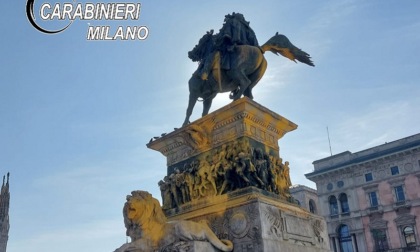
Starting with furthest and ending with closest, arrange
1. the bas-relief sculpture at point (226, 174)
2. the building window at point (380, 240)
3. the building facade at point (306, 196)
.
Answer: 1. the building facade at point (306, 196)
2. the building window at point (380, 240)
3. the bas-relief sculpture at point (226, 174)

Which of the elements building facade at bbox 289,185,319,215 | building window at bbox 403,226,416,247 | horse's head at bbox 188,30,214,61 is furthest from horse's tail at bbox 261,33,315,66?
building facade at bbox 289,185,319,215

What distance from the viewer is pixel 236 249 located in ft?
21.4

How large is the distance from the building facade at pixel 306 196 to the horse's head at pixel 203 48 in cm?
4197

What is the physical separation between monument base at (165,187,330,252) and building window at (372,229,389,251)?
38574 mm

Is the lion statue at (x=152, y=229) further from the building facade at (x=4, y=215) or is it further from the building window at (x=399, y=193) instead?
the building facade at (x=4, y=215)

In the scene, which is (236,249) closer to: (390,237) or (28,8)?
(28,8)

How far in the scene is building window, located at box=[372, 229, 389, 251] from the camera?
137 ft

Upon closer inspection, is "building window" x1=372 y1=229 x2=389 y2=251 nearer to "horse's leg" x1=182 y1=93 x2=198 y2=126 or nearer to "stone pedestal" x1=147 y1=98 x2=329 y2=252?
"stone pedestal" x1=147 y1=98 x2=329 y2=252

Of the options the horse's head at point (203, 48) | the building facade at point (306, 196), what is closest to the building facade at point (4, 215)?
the building facade at point (306, 196)

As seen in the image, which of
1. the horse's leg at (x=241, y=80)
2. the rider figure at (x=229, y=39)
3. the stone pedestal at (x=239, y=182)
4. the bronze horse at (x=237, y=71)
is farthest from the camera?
the rider figure at (x=229, y=39)

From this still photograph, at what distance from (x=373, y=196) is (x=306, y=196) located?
855 centimetres

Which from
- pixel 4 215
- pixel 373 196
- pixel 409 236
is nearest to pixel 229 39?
pixel 409 236

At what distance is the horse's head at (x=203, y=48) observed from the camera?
9.33 meters

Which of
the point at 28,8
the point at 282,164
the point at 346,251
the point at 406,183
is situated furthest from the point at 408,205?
the point at 28,8
